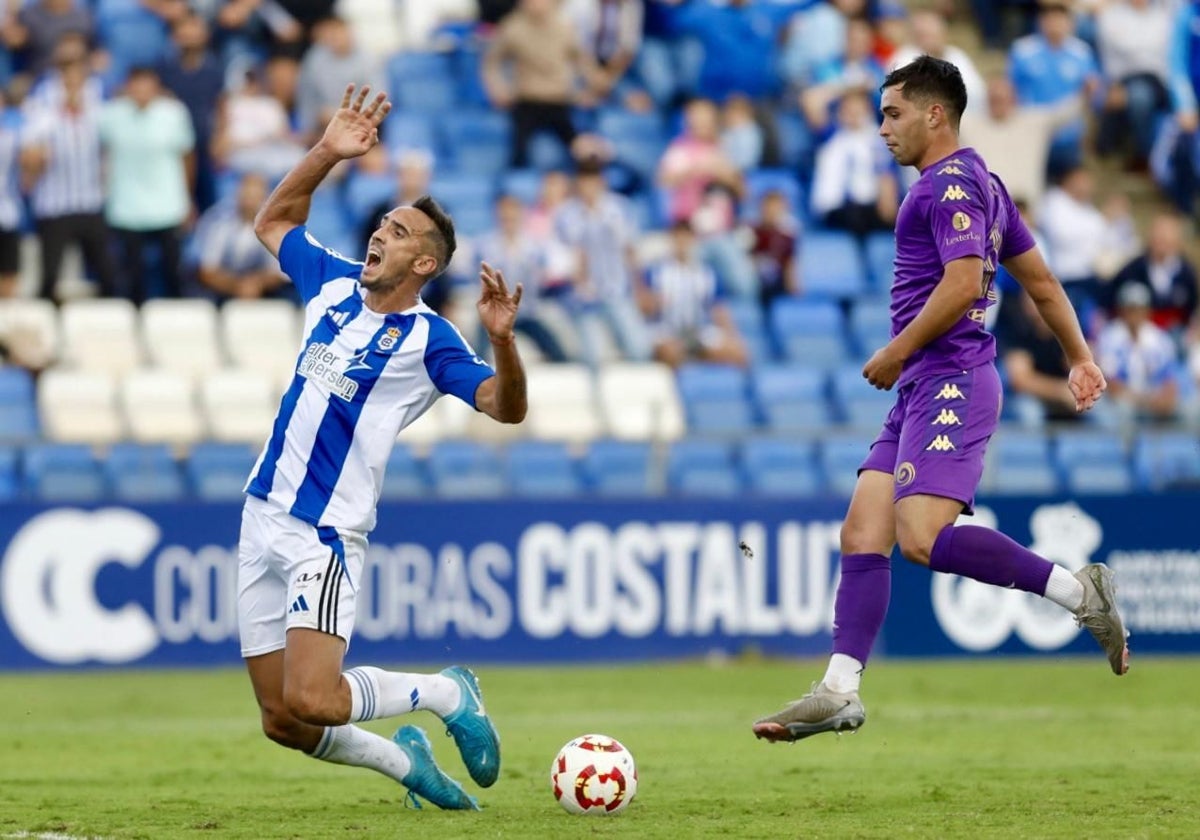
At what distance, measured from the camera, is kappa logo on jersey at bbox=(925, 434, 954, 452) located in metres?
8.27

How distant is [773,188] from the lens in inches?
764

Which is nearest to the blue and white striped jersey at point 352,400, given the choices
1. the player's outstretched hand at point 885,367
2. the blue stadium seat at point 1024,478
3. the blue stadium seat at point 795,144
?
the player's outstretched hand at point 885,367

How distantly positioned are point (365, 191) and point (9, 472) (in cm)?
436

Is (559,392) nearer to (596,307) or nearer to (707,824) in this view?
(596,307)

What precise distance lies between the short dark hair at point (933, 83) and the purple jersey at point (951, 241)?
20 cm

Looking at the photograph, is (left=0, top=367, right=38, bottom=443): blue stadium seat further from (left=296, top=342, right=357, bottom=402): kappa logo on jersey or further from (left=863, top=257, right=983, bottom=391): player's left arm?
(left=863, top=257, right=983, bottom=391): player's left arm

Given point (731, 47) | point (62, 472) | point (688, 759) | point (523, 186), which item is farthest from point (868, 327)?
point (688, 759)

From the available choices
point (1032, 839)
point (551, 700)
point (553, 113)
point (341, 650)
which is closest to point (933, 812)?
point (1032, 839)

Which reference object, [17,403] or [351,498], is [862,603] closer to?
[351,498]

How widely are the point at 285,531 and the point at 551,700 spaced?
5.78 metres

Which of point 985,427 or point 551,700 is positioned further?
point 551,700

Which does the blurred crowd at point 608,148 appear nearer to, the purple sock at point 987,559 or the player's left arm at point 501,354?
the player's left arm at point 501,354

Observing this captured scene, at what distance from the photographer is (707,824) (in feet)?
26.2

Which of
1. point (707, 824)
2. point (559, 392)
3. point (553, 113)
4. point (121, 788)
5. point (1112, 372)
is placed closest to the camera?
point (707, 824)
